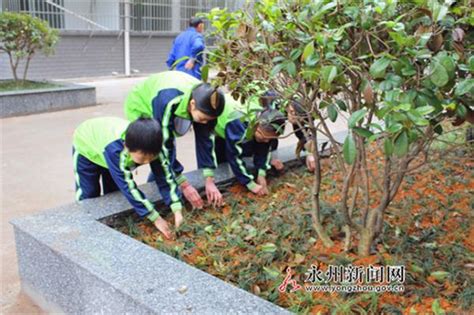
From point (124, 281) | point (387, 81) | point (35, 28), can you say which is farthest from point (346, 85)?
point (35, 28)

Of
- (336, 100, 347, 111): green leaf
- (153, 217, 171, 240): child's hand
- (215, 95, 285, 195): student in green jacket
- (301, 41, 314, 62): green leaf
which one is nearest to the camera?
(301, 41, 314, 62): green leaf

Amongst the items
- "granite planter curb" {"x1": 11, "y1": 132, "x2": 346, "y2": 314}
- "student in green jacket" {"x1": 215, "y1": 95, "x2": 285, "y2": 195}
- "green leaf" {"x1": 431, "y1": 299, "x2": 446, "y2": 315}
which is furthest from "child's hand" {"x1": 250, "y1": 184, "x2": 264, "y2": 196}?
"green leaf" {"x1": 431, "y1": 299, "x2": 446, "y2": 315}

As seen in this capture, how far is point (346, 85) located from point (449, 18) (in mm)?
454

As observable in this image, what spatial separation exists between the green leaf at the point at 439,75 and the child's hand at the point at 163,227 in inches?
63.7

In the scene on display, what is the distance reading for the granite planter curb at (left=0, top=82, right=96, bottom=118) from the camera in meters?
7.57

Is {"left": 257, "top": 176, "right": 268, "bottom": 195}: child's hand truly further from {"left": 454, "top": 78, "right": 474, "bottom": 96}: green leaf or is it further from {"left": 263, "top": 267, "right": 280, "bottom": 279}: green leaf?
{"left": 454, "top": 78, "right": 474, "bottom": 96}: green leaf

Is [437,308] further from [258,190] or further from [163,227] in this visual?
[258,190]

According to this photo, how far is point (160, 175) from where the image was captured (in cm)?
291

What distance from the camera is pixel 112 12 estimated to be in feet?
43.1

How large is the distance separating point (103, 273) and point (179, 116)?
3.90 feet

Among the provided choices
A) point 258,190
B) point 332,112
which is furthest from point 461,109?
point 258,190

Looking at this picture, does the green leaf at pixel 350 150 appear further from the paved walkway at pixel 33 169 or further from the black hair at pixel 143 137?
the paved walkway at pixel 33 169

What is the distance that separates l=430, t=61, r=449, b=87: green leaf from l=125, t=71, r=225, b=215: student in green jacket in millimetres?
Result: 1394

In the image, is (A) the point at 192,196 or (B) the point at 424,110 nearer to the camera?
(B) the point at 424,110
